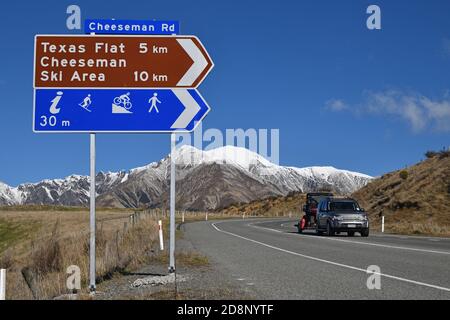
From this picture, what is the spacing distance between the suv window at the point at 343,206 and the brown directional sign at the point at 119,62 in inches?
667

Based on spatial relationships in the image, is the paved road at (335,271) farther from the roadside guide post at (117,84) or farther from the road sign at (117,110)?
the road sign at (117,110)

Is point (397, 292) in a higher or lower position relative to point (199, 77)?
lower

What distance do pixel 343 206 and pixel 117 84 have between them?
1828 centimetres

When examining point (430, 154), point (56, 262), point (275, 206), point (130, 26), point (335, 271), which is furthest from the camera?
point (275, 206)

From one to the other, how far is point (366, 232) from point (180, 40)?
17340 millimetres

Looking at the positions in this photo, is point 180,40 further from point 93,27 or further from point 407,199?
point 407,199

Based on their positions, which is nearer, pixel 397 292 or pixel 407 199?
pixel 397 292

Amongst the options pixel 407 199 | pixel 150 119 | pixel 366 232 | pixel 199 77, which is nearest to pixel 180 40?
pixel 199 77

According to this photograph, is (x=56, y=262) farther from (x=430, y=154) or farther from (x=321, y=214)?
(x=430, y=154)

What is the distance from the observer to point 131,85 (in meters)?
9.62

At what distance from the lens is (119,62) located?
9594 millimetres

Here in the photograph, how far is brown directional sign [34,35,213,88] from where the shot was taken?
9.32 m

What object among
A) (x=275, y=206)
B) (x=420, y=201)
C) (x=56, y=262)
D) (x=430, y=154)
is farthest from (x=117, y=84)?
(x=275, y=206)

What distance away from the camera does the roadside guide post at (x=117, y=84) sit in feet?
30.1
